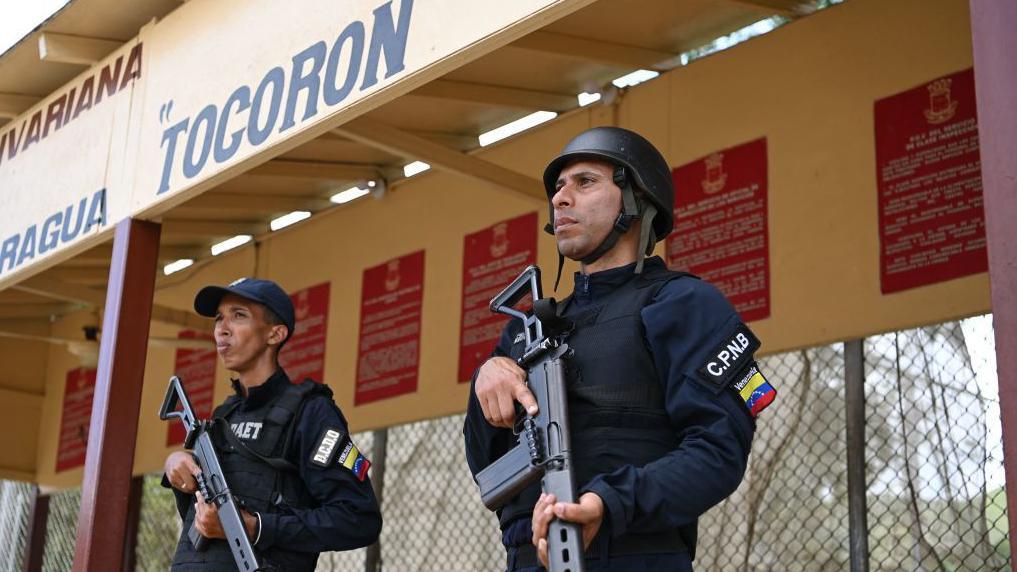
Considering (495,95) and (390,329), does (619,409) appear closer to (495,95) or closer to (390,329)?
(495,95)

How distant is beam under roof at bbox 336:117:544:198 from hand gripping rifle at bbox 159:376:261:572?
169 centimetres

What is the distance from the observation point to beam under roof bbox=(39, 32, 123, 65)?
6.11m

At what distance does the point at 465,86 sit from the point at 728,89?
1.25 m

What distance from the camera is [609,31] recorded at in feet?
20.0

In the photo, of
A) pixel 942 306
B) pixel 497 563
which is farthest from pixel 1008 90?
pixel 497 563

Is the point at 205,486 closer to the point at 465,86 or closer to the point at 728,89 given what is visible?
the point at 465,86

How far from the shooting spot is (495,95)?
21.2 ft

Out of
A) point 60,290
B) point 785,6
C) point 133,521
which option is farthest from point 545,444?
point 133,521

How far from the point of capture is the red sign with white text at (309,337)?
8.25m

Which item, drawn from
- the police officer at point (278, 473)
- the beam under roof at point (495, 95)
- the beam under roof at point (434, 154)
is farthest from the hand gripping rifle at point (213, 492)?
the beam under roof at point (495, 95)

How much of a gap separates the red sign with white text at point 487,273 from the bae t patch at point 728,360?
13.5ft

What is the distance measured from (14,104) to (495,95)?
256 cm

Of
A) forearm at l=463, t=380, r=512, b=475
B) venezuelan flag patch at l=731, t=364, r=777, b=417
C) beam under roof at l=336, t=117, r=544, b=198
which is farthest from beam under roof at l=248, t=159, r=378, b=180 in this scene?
venezuelan flag patch at l=731, t=364, r=777, b=417

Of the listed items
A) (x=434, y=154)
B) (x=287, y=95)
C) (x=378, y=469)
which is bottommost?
(x=378, y=469)
